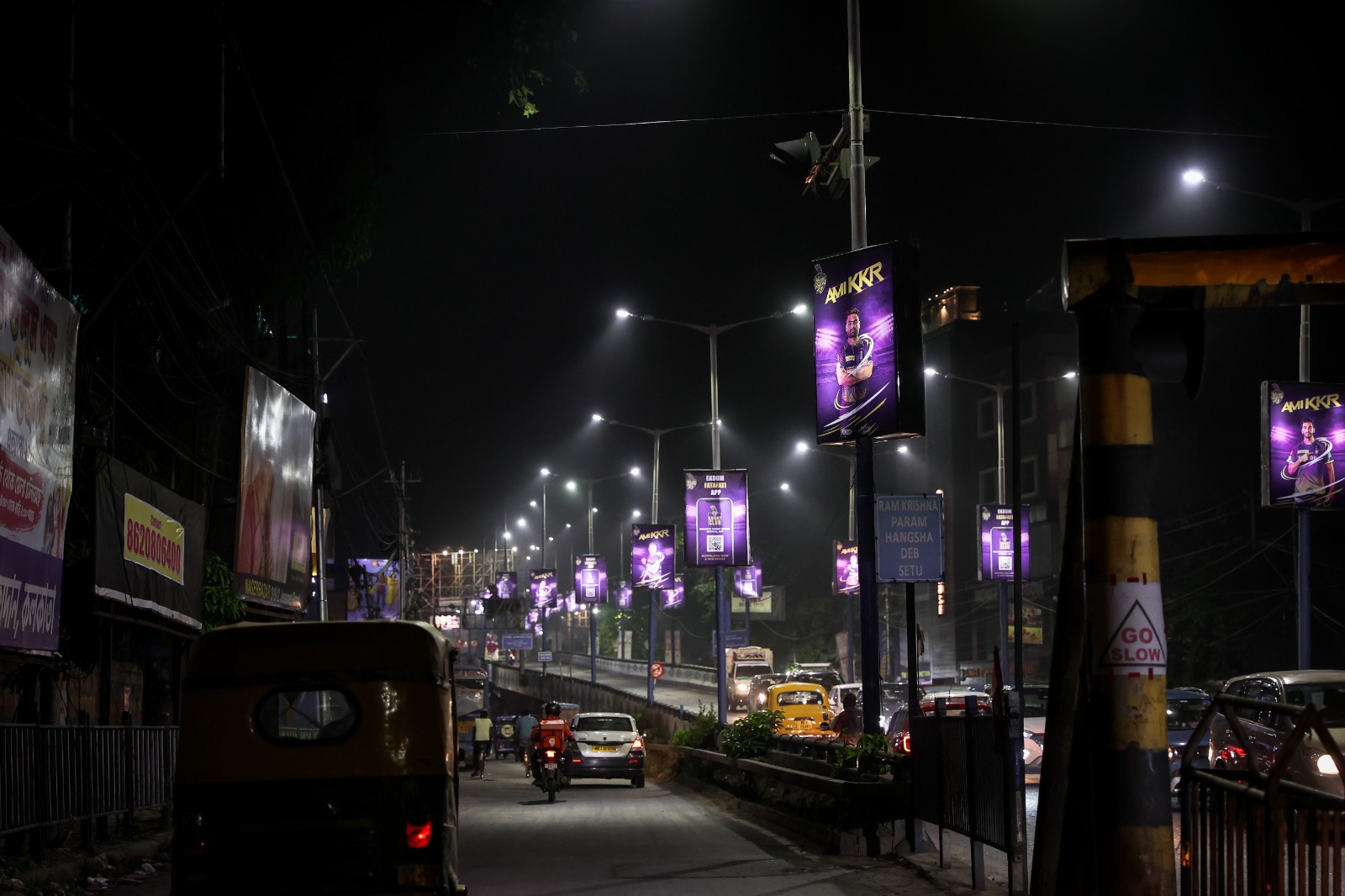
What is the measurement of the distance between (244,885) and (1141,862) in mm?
5770

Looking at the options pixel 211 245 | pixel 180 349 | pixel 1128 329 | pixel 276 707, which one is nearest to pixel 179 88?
pixel 211 245

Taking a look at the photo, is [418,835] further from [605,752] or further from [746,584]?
[746,584]

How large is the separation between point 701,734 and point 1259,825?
2733 cm

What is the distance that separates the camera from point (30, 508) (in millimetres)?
14195

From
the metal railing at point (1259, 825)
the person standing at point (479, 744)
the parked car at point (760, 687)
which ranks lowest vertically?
the person standing at point (479, 744)

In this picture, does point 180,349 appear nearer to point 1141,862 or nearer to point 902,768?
point 902,768

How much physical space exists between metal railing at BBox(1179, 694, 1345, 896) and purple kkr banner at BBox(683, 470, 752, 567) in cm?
2819

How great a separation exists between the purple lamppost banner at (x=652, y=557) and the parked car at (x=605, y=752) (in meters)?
13.9

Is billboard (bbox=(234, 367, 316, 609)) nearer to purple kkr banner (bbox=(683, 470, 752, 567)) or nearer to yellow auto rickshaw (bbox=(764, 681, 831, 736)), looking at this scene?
purple kkr banner (bbox=(683, 470, 752, 567))

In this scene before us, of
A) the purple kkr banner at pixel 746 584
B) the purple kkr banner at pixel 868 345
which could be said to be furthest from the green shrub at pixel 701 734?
the purple kkr banner at pixel 746 584

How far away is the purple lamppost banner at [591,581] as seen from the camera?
64.7 meters

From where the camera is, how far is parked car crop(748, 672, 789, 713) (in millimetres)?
56219

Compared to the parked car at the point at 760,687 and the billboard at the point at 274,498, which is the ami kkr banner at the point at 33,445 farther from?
the parked car at the point at 760,687

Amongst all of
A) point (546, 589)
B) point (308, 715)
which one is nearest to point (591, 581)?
point (546, 589)
